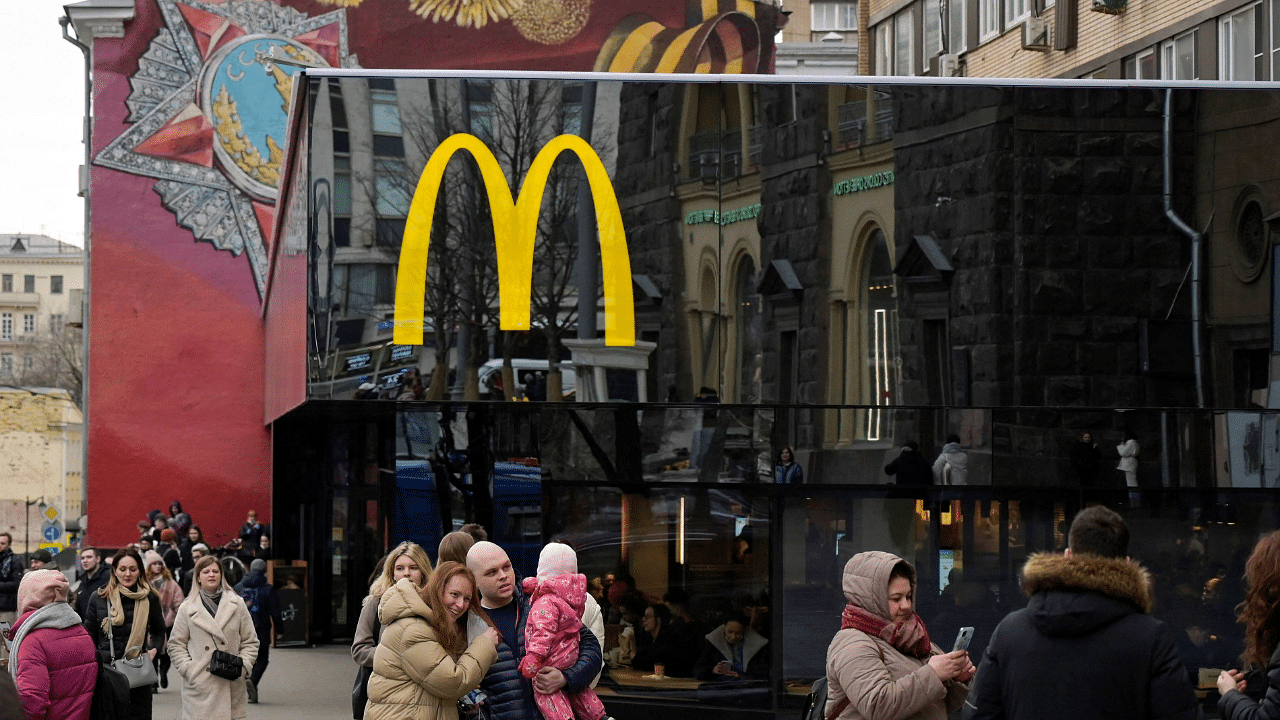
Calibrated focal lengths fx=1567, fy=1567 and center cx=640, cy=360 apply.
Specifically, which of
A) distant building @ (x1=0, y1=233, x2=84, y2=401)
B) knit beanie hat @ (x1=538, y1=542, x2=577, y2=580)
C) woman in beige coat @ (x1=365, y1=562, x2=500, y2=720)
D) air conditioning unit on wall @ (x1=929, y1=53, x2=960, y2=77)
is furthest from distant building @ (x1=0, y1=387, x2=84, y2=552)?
woman in beige coat @ (x1=365, y1=562, x2=500, y2=720)

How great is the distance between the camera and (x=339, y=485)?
22.4m

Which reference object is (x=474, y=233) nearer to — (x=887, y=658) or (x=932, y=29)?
(x=887, y=658)

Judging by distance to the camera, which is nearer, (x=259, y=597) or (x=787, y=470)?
(x=787, y=470)

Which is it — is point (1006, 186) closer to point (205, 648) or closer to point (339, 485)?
point (205, 648)

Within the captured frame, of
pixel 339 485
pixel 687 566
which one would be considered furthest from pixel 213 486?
pixel 687 566

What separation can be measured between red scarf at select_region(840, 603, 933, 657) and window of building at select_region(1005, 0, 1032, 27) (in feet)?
77.6

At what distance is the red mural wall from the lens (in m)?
29.8

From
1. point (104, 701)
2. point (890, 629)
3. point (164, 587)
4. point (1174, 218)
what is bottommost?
point (164, 587)

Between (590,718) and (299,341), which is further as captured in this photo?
(299,341)

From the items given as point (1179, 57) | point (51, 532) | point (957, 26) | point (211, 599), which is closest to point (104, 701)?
point (211, 599)

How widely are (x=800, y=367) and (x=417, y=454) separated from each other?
418 cm

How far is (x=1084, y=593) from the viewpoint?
14.7ft

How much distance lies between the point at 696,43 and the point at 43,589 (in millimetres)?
25094

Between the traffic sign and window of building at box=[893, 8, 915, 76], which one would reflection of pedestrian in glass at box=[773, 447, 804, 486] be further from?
the traffic sign
